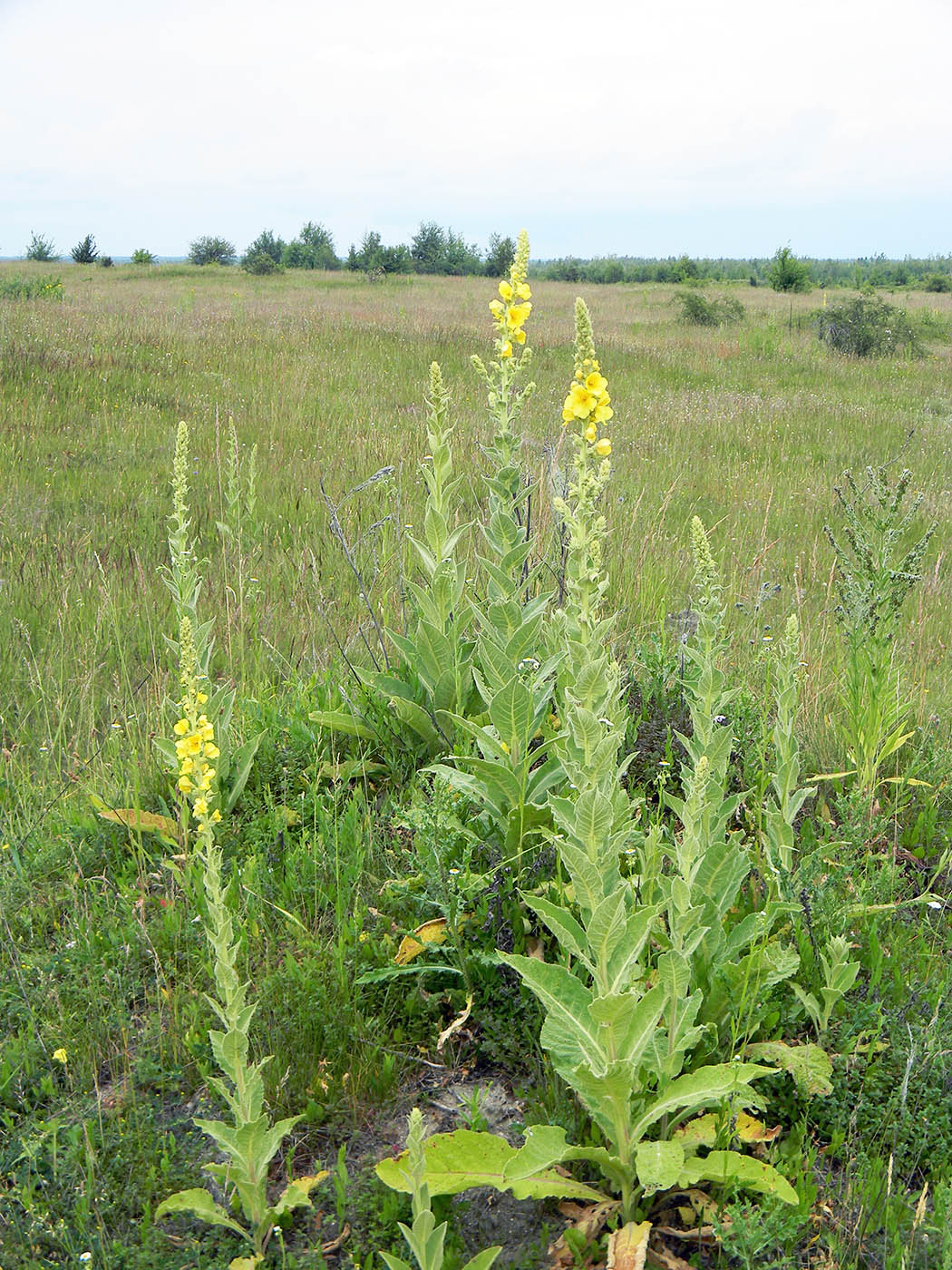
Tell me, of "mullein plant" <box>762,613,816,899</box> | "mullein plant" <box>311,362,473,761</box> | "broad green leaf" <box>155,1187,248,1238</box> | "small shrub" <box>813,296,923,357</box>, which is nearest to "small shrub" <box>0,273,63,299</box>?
"small shrub" <box>813,296,923,357</box>

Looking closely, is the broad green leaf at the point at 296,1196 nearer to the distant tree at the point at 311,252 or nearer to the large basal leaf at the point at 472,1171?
the large basal leaf at the point at 472,1171

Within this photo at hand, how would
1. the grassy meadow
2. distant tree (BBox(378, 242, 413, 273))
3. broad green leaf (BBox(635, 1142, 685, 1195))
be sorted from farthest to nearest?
1. distant tree (BBox(378, 242, 413, 273))
2. the grassy meadow
3. broad green leaf (BBox(635, 1142, 685, 1195))

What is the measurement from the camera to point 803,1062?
78.2 inches

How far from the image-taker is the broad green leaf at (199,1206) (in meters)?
1.73

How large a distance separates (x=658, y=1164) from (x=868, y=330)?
1690 cm

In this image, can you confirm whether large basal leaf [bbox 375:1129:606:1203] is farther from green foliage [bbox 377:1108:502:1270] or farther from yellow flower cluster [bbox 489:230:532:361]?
yellow flower cluster [bbox 489:230:532:361]

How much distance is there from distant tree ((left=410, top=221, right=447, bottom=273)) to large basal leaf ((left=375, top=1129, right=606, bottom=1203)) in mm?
49971

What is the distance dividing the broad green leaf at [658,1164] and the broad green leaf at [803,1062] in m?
0.41

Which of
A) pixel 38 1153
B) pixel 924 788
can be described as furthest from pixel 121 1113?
pixel 924 788

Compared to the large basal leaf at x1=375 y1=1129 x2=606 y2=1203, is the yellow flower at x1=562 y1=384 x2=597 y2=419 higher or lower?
higher

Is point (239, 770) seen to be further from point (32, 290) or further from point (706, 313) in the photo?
point (706, 313)

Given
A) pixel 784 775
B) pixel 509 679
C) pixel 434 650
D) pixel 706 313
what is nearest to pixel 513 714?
pixel 509 679

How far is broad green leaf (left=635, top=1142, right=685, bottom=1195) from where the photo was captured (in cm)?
162

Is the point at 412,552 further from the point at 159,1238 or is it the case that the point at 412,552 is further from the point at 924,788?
the point at 159,1238
